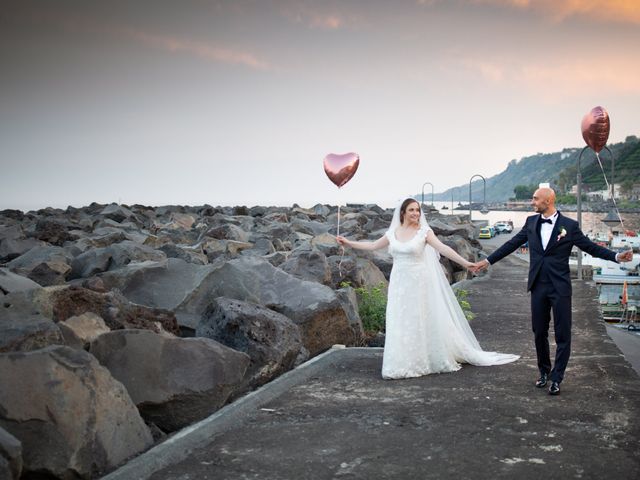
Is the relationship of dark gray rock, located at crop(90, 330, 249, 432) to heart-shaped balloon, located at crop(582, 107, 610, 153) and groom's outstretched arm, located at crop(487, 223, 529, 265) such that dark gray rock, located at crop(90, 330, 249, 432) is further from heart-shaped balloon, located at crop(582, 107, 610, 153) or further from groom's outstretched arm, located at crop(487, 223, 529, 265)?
heart-shaped balloon, located at crop(582, 107, 610, 153)

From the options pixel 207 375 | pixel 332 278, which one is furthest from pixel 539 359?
pixel 332 278

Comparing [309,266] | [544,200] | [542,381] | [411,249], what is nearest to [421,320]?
[411,249]

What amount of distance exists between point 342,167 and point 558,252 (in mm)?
6090

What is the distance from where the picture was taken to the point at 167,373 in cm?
574

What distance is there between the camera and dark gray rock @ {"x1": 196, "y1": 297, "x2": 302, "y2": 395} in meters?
6.90

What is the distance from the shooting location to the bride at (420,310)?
7691 mm

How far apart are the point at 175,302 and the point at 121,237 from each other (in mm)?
6976

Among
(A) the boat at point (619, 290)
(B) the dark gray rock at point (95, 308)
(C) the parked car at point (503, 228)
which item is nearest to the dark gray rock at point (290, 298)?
(B) the dark gray rock at point (95, 308)

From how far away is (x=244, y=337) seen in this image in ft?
22.7

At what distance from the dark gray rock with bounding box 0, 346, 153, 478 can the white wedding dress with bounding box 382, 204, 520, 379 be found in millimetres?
3465

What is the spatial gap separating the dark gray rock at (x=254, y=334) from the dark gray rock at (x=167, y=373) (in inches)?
33.7

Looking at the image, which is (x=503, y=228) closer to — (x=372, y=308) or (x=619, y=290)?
(x=619, y=290)

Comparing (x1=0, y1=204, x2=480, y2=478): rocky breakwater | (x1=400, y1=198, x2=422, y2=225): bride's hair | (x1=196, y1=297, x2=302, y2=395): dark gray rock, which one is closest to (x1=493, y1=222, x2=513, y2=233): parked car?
(x1=0, y1=204, x2=480, y2=478): rocky breakwater

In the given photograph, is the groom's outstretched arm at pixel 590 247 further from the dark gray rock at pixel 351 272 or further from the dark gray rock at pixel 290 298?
the dark gray rock at pixel 351 272
